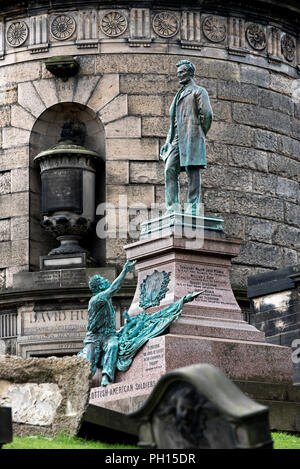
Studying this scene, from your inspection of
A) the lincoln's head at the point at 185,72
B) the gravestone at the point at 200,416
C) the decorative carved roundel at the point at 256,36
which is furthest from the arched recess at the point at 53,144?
the gravestone at the point at 200,416

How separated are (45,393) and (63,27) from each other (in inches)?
530

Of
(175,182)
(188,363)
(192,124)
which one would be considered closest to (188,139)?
(192,124)

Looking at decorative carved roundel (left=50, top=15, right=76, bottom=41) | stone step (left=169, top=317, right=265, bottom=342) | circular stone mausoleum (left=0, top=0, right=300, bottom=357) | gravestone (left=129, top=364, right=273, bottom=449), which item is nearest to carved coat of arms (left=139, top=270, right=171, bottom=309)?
stone step (left=169, top=317, right=265, bottom=342)

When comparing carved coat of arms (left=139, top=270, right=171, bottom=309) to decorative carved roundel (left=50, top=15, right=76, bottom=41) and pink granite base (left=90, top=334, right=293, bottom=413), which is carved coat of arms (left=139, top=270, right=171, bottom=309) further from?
decorative carved roundel (left=50, top=15, right=76, bottom=41)

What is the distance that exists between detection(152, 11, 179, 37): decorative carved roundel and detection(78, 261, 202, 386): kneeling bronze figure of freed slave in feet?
29.5

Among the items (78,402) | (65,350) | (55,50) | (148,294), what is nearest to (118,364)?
(148,294)

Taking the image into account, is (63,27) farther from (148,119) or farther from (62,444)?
(62,444)

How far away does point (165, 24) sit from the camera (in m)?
27.3

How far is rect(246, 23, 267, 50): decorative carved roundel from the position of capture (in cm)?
2806

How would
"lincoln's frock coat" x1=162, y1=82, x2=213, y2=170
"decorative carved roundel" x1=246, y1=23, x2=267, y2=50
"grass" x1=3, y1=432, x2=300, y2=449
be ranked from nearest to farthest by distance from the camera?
"grass" x1=3, y1=432, x2=300, y2=449, "lincoln's frock coat" x1=162, y1=82, x2=213, y2=170, "decorative carved roundel" x1=246, y1=23, x2=267, y2=50

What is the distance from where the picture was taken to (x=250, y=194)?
27.3 meters

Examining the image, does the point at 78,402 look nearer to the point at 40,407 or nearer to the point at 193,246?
the point at 40,407

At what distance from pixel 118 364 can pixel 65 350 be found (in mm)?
6849

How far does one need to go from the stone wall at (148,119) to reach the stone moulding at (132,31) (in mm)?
26
